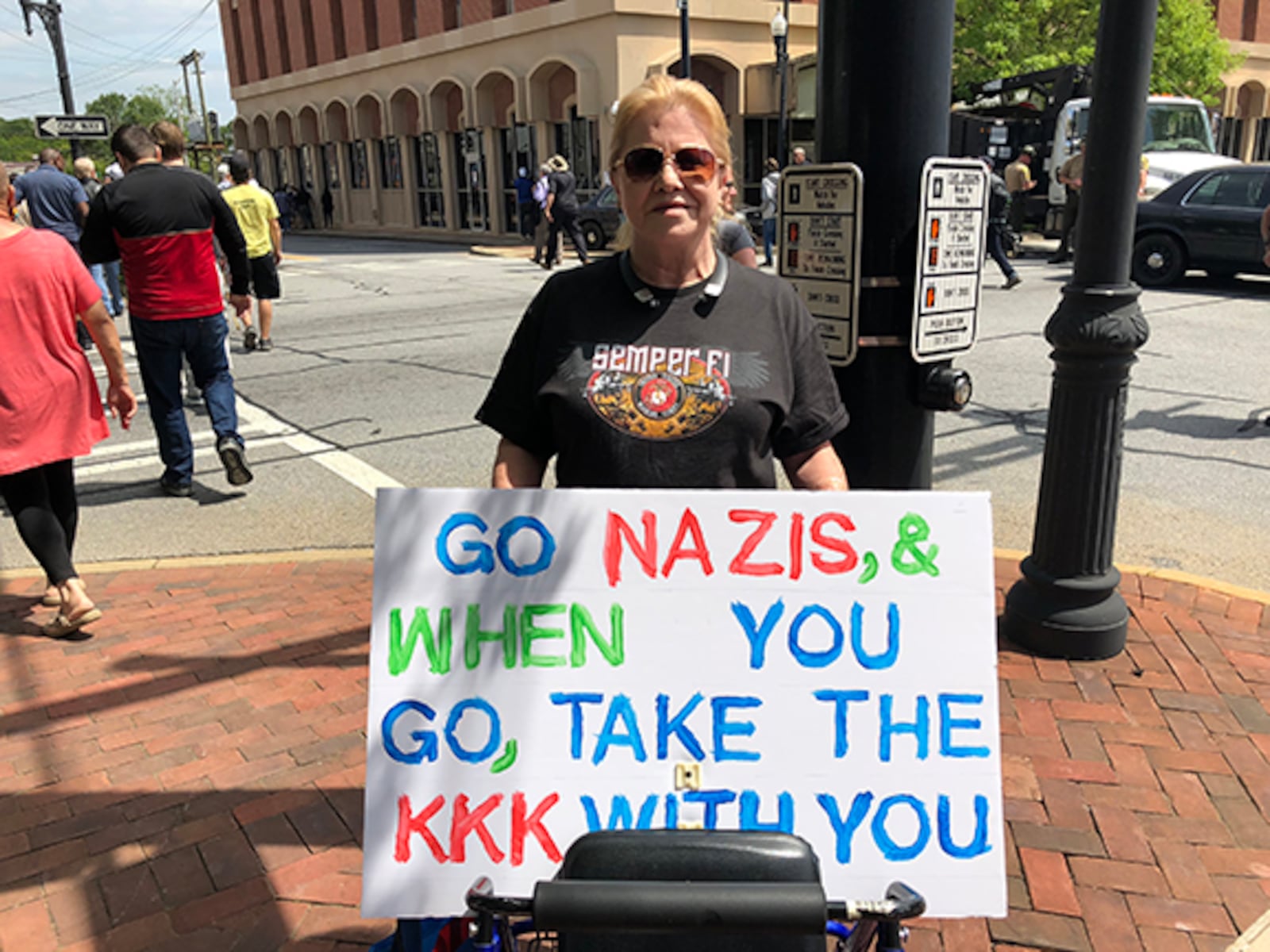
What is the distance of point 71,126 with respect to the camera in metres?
16.9

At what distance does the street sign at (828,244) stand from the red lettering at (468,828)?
1.65 meters

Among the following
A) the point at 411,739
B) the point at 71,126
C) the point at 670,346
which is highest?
the point at 71,126

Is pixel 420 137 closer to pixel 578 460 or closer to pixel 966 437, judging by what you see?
pixel 966 437

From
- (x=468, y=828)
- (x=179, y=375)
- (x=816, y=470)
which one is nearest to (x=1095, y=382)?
(x=816, y=470)

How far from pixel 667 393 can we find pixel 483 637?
0.57m

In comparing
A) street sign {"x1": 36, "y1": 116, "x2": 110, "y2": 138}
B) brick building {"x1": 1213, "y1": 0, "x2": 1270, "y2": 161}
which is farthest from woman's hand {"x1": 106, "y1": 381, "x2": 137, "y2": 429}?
brick building {"x1": 1213, "y1": 0, "x2": 1270, "y2": 161}

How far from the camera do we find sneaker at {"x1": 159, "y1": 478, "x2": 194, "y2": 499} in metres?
6.10

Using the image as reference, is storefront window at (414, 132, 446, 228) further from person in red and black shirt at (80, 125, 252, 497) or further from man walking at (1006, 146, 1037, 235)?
person in red and black shirt at (80, 125, 252, 497)

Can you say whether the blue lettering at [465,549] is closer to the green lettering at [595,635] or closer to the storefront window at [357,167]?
the green lettering at [595,635]

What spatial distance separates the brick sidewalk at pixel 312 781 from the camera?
103 inches

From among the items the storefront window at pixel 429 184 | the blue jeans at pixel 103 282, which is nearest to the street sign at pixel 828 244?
the blue jeans at pixel 103 282

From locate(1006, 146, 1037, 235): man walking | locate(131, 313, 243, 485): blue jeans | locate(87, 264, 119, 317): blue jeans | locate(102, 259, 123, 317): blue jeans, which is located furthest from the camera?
locate(1006, 146, 1037, 235): man walking

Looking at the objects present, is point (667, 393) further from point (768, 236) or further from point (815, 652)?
point (768, 236)

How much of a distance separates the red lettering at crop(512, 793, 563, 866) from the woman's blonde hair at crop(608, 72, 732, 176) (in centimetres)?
120
